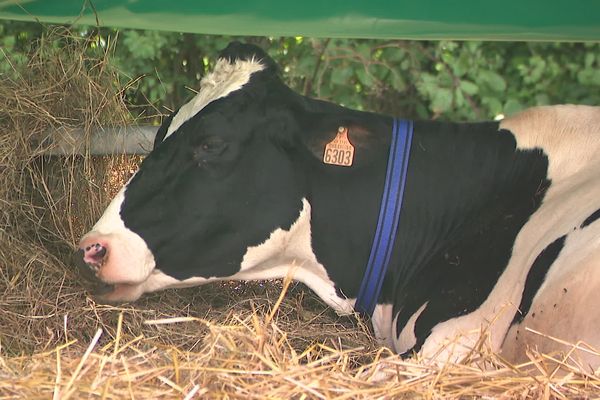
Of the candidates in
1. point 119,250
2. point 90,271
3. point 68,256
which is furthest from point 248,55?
point 68,256

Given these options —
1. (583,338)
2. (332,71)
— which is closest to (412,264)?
(583,338)

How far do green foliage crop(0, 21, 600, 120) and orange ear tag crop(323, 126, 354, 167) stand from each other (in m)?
4.26

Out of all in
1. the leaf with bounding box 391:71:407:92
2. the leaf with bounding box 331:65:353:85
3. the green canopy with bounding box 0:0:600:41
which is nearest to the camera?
the green canopy with bounding box 0:0:600:41

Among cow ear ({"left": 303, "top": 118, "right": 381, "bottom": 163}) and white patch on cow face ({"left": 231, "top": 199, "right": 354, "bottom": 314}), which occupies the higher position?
cow ear ({"left": 303, "top": 118, "right": 381, "bottom": 163})

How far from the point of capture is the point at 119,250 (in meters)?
3.52

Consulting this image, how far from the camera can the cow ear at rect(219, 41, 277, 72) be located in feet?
12.8

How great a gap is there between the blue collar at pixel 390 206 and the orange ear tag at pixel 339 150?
0.52 ft

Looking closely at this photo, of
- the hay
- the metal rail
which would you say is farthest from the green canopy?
the metal rail

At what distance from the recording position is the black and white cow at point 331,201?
3.52 meters

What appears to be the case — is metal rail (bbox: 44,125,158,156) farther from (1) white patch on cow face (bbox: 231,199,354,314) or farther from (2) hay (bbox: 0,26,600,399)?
(1) white patch on cow face (bbox: 231,199,354,314)

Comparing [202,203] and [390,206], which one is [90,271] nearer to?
A: [202,203]

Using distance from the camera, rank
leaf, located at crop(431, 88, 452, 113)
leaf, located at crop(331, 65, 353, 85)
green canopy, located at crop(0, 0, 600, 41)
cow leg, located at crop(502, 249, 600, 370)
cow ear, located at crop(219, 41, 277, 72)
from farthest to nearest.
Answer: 1. leaf, located at crop(431, 88, 452, 113)
2. leaf, located at crop(331, 65, 353, 85)
3. green canopy, located at crop(0, 0, 600, 41)
4. cow ear, located at crop(219, 41, 277, 72)
5. cow leg, located at crop(502, 249, 600, 370)

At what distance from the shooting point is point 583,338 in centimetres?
285

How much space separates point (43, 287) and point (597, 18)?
254cm
